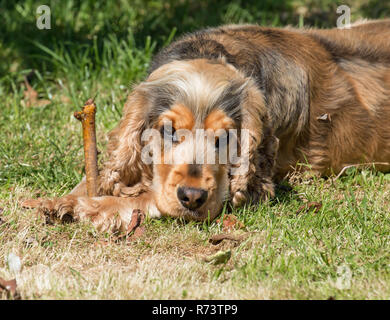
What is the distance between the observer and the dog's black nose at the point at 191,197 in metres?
4.34

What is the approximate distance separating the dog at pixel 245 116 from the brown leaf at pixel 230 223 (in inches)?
3.6

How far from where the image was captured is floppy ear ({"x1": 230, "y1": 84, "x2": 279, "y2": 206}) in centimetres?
477

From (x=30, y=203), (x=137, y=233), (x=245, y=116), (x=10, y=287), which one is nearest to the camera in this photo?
(x=10, y=287)

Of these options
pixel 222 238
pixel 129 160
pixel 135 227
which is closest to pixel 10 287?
pixel 135 227

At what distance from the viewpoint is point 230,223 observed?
184 inches

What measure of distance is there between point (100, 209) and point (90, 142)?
1.56 feet

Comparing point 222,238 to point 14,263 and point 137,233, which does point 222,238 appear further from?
point 14,263

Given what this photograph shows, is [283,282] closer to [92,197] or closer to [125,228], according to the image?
[125,228]

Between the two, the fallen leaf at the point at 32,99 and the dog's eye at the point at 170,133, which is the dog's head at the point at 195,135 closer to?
the dog's eye at the point at 170,133

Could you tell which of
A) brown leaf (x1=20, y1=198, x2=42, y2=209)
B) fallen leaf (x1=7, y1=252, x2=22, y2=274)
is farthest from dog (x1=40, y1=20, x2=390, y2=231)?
fallen leaf (x1=7, y1=252, x2=22, y2=274)
